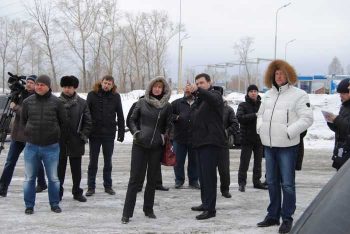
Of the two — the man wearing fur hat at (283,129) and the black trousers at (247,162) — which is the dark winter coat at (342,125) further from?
the black trousers at (247,162)

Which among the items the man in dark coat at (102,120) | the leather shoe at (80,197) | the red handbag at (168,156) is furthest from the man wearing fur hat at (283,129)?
the leather shoe at (80,197)


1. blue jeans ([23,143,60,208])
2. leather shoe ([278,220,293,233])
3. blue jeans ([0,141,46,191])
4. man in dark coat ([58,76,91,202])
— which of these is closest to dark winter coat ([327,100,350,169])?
leather shoe ([278,220,293,233])

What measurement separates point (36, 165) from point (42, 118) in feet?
2.23

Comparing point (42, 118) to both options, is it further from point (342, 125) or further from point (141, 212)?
point (342, 125)

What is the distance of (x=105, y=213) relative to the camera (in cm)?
679

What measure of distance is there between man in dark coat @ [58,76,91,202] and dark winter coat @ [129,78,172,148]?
1.17 metres

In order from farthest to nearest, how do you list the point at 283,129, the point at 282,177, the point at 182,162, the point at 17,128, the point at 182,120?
the point at 182,162
the point at 182,120
the point at 17,128
the point at 282,177
the point at 283,129

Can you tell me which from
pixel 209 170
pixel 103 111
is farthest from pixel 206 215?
pixel 103 111

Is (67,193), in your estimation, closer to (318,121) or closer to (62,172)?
(62,172)

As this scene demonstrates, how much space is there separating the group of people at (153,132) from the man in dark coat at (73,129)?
0.05ft

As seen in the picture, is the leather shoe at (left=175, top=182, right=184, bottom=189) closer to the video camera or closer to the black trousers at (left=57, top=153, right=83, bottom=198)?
the black trousers at (left=57, top=153, right=83, bottom=198)

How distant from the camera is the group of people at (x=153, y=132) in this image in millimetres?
5944

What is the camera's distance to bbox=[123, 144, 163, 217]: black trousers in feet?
20.9

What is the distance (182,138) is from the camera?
8.73m
